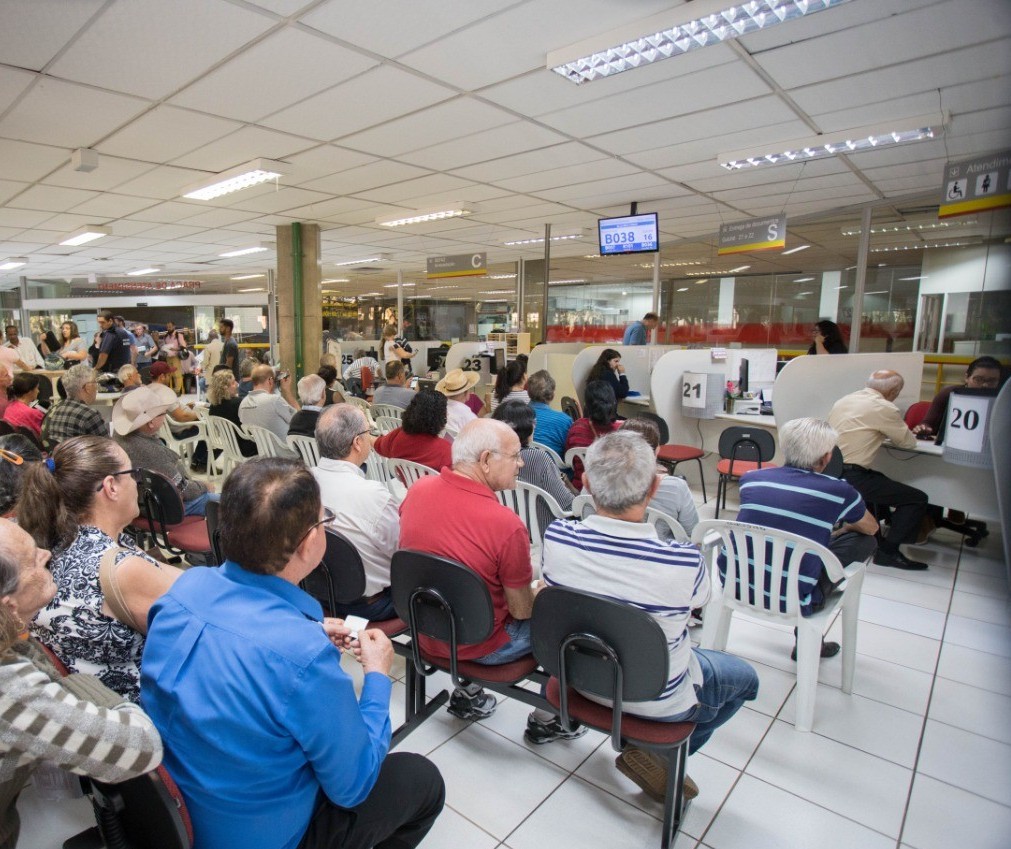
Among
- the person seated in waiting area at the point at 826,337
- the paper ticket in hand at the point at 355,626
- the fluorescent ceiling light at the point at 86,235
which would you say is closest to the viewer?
the paper ticket in hand at the point at 355,626

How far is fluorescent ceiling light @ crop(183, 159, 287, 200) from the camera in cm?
493

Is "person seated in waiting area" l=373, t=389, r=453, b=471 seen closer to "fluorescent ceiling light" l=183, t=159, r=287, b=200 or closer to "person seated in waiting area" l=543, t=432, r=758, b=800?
"person seated in waiting area" l=543, t=432, r=758, b=800

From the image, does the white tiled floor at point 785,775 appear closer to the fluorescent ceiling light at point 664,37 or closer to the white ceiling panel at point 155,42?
the fluorescent ceiling light at point 664,37

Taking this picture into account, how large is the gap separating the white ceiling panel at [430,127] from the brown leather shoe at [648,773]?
3608 millimetres

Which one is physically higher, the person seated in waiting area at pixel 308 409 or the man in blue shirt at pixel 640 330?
the man in blue shirt at pixel 640 330

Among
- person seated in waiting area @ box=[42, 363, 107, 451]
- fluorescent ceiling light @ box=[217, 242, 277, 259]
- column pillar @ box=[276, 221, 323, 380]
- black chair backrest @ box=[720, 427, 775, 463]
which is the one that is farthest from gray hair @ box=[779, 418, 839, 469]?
fluorescent ceiling light @ box=[217, 242, 277, 259]

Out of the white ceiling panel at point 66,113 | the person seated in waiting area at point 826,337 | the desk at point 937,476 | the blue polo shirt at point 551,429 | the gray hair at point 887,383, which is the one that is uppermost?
the white ceiling panel at point 66,113

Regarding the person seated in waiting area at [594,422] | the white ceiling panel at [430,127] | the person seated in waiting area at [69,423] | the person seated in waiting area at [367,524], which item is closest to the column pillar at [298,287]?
the white ceiling panel at [430,127]

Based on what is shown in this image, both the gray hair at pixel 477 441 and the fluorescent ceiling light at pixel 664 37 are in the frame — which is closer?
the gray hair at pixel 477 441

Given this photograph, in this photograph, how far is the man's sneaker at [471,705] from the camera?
2.20m

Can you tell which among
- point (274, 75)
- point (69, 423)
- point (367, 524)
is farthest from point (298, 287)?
point (367, 524)

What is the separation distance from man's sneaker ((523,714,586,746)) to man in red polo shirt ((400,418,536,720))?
1.45 feet

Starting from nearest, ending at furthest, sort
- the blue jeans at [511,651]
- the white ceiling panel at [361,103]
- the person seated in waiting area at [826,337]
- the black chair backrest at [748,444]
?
1. the blue jeans at [511,651]
2. the white ceiling panel at [361,103]
3. the black chair backrest at [748,444]
4. the person seated in waiting area at [826,337]

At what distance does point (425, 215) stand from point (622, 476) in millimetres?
6453
